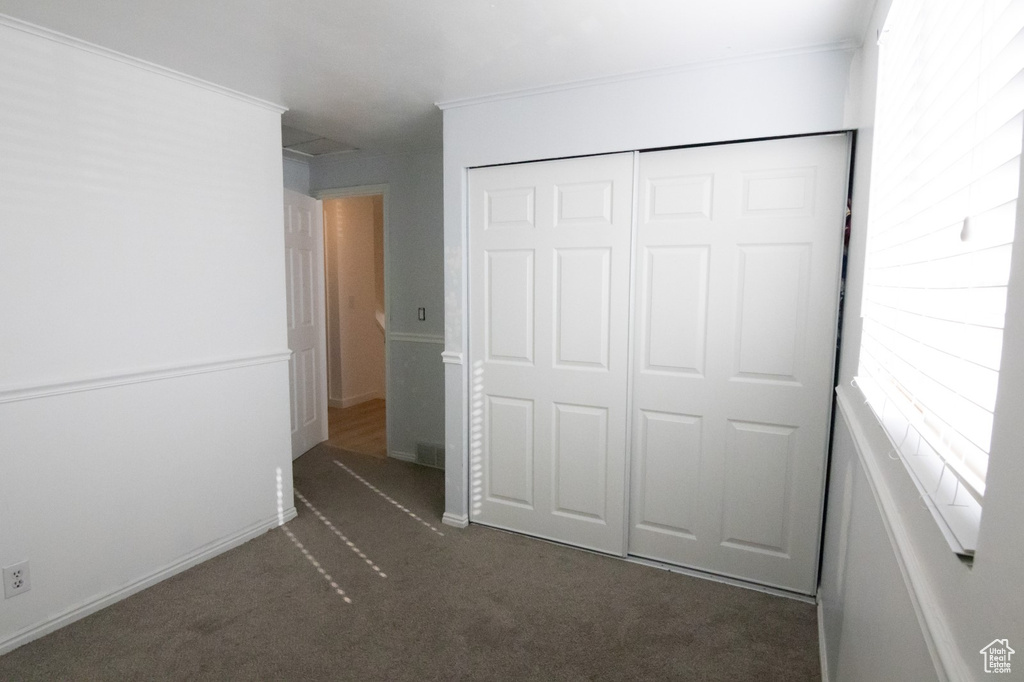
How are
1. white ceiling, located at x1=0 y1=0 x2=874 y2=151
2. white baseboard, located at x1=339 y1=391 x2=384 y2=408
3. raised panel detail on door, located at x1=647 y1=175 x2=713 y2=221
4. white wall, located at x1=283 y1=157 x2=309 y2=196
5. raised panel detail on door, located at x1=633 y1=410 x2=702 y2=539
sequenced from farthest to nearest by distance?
white baseboard, located at x1=339 y1=391 x2=384 y2=408
white wall, located at x1=283 y1=157 x2=309 y2=196
raised panel detail on door, located at x1=633 y1=410 x2=702 y2=539
raised panel detail on door, located at x1=647 y1=175 x2=713 y2=221
white ceiling, located at x1=0 y1=0 x2=874 y2=151

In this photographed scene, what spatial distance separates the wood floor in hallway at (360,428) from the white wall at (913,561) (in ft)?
11.3

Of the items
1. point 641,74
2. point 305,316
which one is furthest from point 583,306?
point 305,316

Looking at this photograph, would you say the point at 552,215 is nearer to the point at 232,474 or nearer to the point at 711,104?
the point at 711,104

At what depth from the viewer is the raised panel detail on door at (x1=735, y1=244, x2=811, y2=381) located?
234 centimetres

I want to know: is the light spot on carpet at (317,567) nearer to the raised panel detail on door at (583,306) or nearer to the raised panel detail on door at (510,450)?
the raised panel detail on door at (510,450)

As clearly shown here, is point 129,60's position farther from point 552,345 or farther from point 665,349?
point 665,349

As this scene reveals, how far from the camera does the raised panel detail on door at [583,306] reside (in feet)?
8.82

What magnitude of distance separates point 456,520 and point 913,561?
8.42 feet

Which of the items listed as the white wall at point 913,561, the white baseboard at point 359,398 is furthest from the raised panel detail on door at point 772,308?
the white baseboard at point 359,398

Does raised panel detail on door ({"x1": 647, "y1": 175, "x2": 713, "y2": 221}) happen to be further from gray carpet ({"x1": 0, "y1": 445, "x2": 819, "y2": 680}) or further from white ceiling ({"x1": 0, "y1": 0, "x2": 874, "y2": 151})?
gray carpet ({"x1": 0, "y1": 445, "x2": 819, "y2": 680})

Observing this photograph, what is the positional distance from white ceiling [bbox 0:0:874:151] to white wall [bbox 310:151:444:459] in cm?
134

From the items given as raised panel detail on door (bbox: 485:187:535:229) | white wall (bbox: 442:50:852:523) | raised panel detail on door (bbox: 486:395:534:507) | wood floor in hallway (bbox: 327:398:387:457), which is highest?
white wall (bbox: 442:50:852:523)

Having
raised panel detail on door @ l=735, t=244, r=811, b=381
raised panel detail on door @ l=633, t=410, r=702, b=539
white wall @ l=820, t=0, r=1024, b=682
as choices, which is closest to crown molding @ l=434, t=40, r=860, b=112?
white wall @ l=820, t=0, r=1024, b=682

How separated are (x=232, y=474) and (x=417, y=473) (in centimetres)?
139
